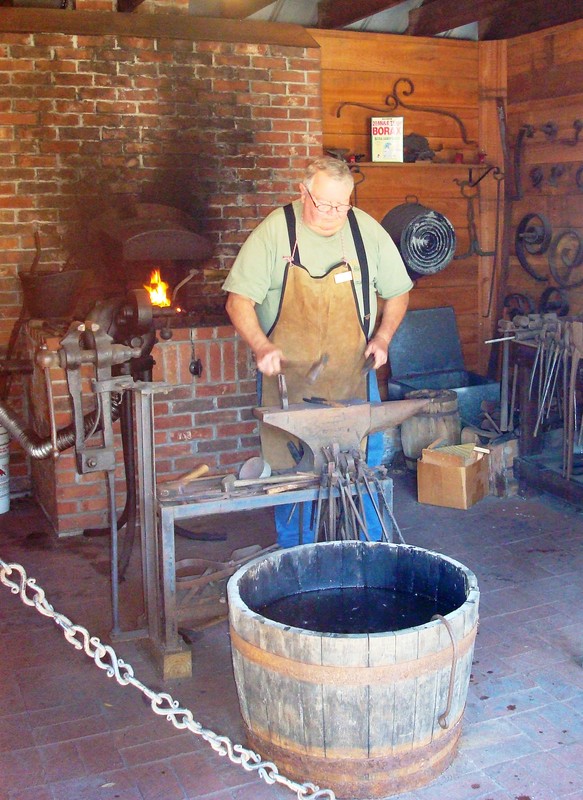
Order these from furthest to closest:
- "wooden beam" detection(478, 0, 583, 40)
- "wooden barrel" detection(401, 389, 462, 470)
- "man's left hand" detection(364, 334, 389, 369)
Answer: "wooden beam" detection(478, 0, 583, 40) < "wooden barrel" detection(401, 389, 462, 470) < "man's left hand" detection(364, 334, 389, 369)

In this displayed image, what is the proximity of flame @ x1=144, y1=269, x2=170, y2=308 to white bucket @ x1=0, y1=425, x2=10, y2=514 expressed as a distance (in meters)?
1.12

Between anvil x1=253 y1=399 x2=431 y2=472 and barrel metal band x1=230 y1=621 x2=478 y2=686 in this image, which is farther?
anvil x1=253 y1=399 x2=431 y2=472

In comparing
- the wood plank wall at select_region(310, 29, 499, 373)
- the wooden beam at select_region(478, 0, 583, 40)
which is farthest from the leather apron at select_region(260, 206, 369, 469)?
the wooden beam at select_region(478, 0, 583, 40)

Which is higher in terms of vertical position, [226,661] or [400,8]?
[400,8]

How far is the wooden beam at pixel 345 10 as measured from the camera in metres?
5.52

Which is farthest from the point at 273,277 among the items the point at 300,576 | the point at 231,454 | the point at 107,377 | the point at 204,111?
the point at 204,111

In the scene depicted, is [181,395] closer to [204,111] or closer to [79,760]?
[204,111]

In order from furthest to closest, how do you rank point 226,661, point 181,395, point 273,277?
point 181,395 < point 273,277 < point 226,661

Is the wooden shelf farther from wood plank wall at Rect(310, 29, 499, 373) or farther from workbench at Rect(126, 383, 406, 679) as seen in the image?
workbench at Rect(126, 383, 406, 679)

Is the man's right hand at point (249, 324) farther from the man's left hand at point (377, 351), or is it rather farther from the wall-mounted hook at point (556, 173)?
the wall-mounted hook at point (556, 173)

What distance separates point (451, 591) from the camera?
9.09 ft

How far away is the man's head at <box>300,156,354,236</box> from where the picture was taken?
3.39 m

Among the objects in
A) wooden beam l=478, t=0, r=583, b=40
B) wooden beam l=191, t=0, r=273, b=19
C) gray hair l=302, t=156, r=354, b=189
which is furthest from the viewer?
wooden beam l=478, t=0, r=583, b=40

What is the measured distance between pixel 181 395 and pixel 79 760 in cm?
242
